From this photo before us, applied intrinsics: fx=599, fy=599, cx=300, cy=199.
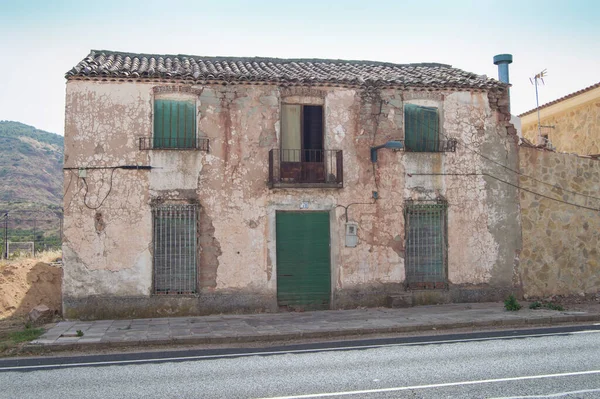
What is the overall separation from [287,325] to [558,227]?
868 cm

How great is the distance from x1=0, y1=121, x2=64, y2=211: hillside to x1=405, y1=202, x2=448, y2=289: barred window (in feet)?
138

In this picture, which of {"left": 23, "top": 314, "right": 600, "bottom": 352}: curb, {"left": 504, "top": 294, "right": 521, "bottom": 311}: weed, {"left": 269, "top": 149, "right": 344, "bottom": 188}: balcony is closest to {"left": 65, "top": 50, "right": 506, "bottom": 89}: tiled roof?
{"left": 269, "top": 149, "right": 344, "bottom": 188}: balcony

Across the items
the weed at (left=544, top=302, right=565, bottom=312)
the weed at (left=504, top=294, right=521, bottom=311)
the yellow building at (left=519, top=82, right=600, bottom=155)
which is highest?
the yellow building at (left=519, top=82, right=600, bottom=155)

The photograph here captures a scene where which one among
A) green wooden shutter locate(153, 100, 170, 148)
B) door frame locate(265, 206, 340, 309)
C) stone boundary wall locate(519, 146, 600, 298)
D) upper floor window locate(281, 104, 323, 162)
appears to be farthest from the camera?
stone boundary wall locate(519, 146, 600, 298)

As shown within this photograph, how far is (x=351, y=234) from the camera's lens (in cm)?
1559

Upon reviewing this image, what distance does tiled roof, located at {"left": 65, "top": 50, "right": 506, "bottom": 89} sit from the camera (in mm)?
14781

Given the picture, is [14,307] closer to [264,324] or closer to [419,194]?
[264,324]

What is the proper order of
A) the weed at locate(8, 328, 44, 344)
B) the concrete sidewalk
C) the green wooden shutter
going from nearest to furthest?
the weed at locate(8, 328, 44, 344), the concrete sidewalk, the green wooden shutter

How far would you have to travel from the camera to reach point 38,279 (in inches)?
638

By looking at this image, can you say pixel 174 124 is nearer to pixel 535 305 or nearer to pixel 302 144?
pixel 302 144

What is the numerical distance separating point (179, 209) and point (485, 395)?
31.1ft

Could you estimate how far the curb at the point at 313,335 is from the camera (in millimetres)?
10938

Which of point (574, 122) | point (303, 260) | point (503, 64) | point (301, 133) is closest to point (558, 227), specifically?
point (503, 64)

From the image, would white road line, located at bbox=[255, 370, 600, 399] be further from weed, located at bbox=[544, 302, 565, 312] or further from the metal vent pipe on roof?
the metal vent pipe on roof
